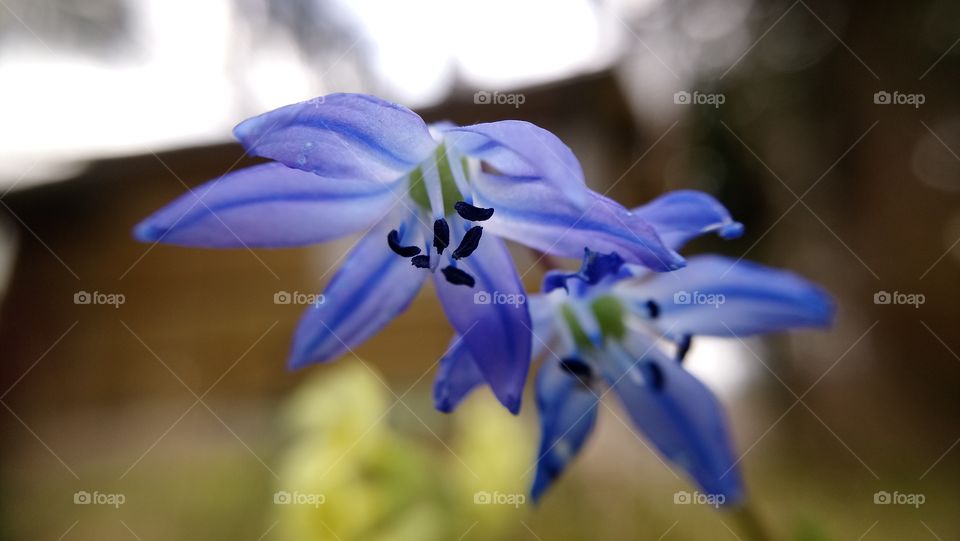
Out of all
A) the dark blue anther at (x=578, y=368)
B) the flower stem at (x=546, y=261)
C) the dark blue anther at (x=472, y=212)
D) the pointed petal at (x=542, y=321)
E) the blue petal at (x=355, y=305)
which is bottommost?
the dark blue anther at (x=578, y=368)

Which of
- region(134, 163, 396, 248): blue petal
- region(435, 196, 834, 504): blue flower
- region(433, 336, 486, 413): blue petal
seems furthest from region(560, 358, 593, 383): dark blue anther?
region(134, 163, 396, 248): blue petal

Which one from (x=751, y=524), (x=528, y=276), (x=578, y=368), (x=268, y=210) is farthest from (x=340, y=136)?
(x=528, y=276)

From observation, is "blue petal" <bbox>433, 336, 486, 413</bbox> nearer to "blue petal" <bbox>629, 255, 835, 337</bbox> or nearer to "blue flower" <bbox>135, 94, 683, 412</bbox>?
"blue flower" <bbox>135, 94, 683, 412</bbox>

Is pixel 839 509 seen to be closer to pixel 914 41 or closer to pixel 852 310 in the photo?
pixel 852 310

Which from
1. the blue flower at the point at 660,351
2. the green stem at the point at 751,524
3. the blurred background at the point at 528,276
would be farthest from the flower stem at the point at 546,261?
the blurred background at the point at 528,276

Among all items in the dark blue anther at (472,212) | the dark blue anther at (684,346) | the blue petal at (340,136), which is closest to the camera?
the blue petal at (340,136)

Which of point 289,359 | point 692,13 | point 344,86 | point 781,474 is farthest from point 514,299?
point 692,13

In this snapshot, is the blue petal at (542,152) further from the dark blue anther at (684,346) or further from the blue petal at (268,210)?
the dark blue anther at (684,346)
